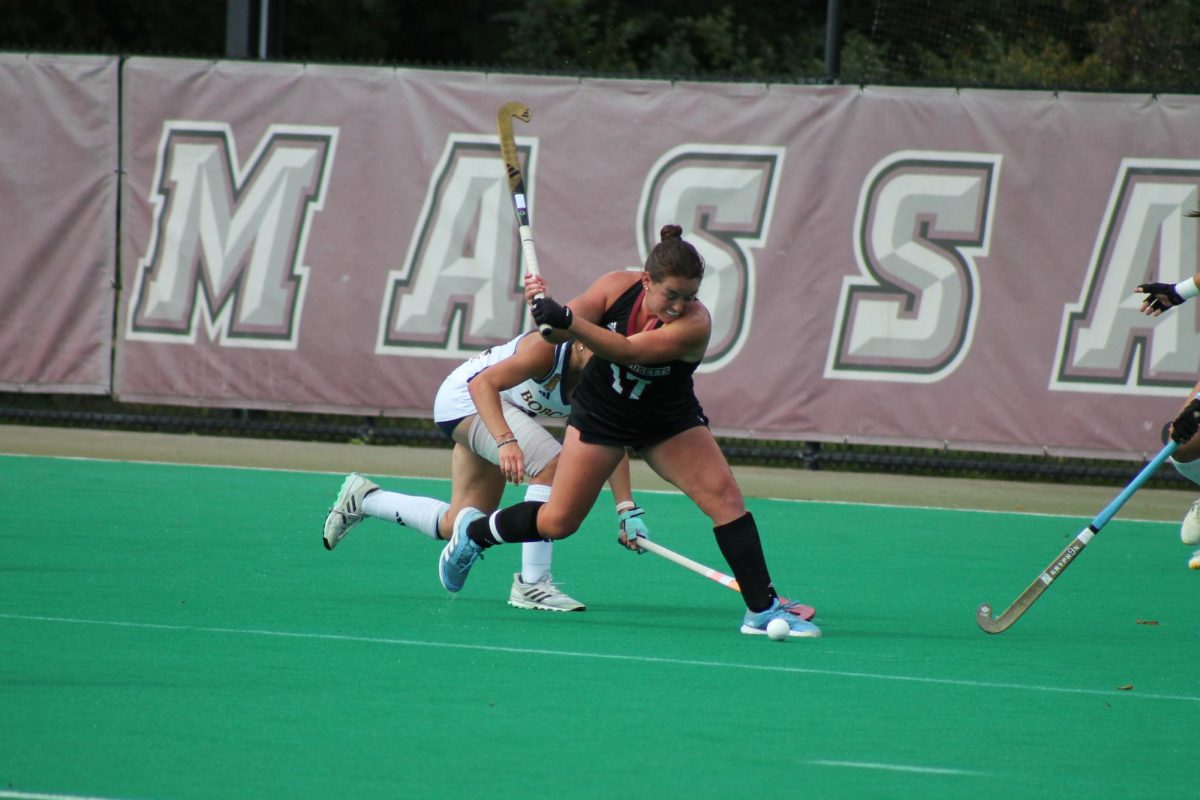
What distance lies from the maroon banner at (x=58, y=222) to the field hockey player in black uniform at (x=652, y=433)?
728cm

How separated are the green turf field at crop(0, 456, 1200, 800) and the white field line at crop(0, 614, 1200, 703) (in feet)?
0.06

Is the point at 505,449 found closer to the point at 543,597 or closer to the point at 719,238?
the point at 543,597

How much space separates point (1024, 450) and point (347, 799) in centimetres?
829

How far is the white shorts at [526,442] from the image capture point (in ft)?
23.5

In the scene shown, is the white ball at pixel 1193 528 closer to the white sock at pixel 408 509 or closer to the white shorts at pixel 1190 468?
the white shorts at pixel 1190 468

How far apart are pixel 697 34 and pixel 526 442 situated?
499 inches

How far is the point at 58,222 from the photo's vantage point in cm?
1306

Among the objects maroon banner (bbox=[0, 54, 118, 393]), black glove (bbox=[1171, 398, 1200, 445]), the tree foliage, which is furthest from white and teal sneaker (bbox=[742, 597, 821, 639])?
the tree foliage

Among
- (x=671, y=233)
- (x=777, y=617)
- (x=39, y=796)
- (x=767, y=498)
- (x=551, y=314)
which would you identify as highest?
(x=671, y=233)

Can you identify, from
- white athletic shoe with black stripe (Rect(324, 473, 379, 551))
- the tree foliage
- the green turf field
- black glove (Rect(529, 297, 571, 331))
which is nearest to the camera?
the green turf field

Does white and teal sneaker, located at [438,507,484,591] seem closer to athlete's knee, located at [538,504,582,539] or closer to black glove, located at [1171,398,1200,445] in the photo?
athlete's knee, located at [538,504,582,539]

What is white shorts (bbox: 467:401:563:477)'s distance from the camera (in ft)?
23.5

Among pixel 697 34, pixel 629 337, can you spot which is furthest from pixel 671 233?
pixel 697 34

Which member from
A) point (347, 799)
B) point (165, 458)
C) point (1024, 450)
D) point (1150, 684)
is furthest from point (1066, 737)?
point (165, 458)
